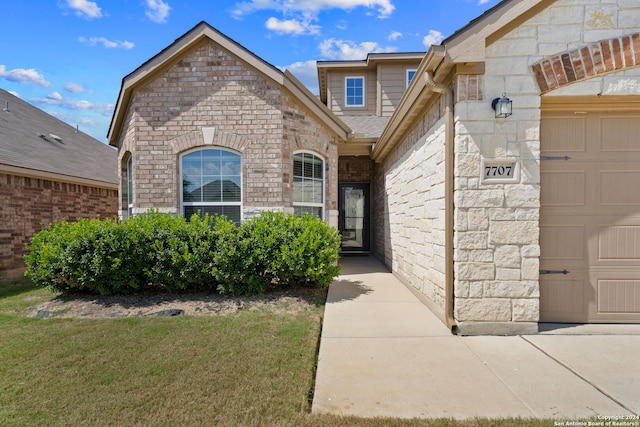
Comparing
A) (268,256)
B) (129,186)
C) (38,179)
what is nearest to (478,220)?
(268,256)

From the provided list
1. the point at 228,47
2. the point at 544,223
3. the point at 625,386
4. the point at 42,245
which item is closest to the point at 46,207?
the point at 42,245

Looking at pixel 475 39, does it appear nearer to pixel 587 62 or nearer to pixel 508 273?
pixel 587 62

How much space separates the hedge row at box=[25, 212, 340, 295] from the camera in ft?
17.9

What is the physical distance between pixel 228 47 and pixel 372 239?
23.4 ft

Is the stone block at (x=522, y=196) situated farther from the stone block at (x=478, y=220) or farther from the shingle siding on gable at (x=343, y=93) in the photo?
the shingle siding on gable at (x=343, y=93)

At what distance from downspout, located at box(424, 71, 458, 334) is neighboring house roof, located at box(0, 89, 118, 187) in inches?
379

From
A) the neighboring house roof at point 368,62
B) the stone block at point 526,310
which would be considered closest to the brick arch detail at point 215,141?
the stone block at point 526,310

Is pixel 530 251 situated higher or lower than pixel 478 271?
higher

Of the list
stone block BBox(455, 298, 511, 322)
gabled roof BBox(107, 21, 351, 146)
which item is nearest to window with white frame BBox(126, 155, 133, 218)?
gabled roof BBox(107, 21, 351, 146)

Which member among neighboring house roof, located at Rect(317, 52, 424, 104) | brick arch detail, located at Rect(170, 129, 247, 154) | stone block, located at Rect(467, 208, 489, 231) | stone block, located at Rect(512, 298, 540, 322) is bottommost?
stone block, located at Rect(512, 298, 540, 322)

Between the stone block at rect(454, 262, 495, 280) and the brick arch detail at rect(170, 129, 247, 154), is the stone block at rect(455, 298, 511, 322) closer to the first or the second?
the stone block at rect(454, 262, 495, 280)

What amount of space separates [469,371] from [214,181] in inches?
236

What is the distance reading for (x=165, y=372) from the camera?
3.14 m

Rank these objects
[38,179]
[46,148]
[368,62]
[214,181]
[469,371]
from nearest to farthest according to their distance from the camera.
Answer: [469,371] → [214,181] → [38,179] → [46,148] → [368,62]
